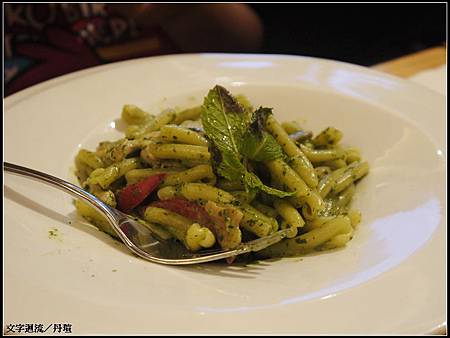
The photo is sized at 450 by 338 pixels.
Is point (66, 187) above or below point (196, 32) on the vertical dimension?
below

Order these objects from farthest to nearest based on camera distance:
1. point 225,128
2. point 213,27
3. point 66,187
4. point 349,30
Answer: point 349,30
point 213,27
point 225,128
point 66,187

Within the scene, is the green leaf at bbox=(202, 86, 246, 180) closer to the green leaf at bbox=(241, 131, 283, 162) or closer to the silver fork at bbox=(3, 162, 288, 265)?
the green leaf at bbox=(241, 131, 283, 162)

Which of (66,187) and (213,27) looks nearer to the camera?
(66,187)

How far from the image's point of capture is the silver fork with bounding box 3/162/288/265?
1.23m

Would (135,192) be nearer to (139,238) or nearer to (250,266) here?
(139,238)

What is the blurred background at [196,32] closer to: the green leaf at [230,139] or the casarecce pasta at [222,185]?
the casarecce pasta at [222,185]

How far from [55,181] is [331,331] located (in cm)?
75

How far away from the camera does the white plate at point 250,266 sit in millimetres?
934

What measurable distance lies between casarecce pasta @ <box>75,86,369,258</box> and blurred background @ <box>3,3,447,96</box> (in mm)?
1337

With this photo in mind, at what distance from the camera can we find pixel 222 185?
54.5 inches

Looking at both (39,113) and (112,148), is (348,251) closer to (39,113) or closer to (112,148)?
(112,148)

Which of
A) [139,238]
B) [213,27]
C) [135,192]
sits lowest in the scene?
[139,238]

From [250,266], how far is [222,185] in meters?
0.23

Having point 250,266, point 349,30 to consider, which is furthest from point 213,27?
point 250,266
